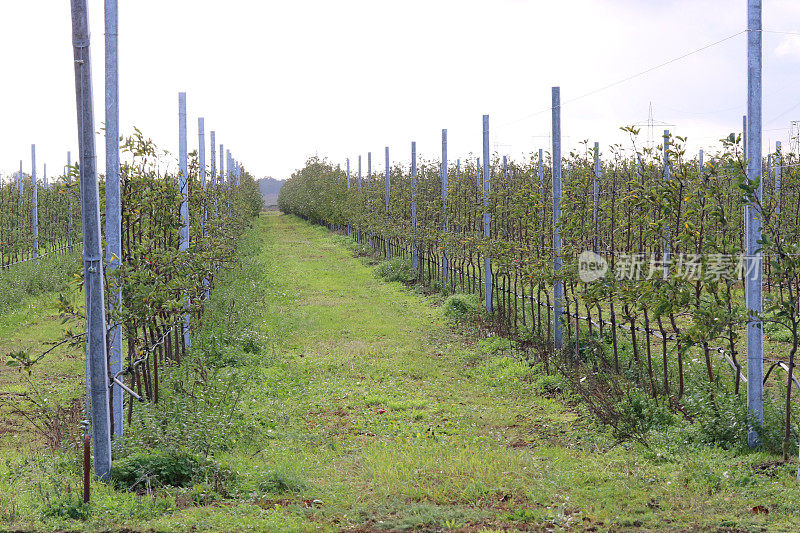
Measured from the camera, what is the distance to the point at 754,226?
6020 mm

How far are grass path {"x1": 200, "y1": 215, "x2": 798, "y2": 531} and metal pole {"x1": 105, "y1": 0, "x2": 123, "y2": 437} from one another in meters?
1.45

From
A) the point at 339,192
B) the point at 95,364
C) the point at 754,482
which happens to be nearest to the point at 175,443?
the point at 95,364

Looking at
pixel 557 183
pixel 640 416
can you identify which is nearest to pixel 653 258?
pixel 557 183

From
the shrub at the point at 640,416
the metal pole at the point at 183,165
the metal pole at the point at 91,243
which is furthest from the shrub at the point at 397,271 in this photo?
the metal pole at the point at 91,243

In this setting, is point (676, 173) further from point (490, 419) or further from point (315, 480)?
point (315, 480)

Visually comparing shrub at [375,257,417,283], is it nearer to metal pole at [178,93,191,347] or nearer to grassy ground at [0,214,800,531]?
grassy ground at [0,214,800,531]

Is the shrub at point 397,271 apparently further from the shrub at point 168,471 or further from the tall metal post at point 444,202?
the shrub at point 168,471

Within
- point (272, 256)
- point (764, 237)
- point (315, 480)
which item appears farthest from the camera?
point (272, 256)

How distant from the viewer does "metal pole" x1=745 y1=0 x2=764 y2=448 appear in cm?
595

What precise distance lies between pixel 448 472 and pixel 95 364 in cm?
289

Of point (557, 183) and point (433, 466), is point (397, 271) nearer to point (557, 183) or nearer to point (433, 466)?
point (557, 183)

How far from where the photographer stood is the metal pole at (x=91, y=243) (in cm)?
514

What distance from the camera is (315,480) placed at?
5926 millimetres

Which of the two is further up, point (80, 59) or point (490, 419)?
point (80, 59)
